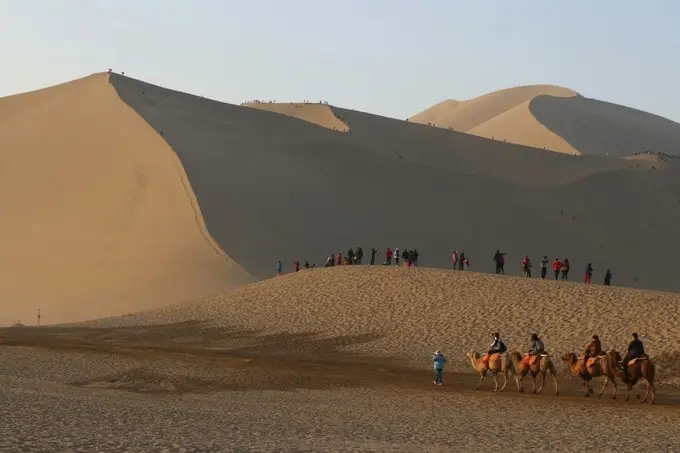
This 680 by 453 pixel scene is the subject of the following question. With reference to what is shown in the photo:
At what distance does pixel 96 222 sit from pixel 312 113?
32.1 meters

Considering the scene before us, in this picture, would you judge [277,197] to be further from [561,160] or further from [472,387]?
[472,387]

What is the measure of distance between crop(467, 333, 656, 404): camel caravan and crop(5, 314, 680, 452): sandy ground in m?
0.49

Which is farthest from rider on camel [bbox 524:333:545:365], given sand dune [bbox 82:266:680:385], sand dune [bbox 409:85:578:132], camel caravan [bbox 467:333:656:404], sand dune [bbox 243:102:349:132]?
sand dune [bbox 409:85:578:132]

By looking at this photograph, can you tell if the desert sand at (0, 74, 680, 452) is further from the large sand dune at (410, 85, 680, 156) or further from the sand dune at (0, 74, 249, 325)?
the large sand dune at (410, 85, 680, 156)

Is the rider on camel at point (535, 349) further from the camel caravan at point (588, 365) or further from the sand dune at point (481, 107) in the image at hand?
the sand dune at point (481, 107)

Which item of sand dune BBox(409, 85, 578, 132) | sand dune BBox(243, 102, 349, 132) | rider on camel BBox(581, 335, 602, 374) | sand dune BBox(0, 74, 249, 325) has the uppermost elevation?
sand dune BBox(409, 85, 578, 132)

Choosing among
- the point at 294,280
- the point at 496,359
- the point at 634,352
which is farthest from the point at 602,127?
the point at 634,352

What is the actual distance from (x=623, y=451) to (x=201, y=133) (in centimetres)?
5054

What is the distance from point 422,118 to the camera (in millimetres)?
151125

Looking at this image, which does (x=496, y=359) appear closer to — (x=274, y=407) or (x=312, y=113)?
(x=274, y=407)

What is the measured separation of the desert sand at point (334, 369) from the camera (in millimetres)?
13305

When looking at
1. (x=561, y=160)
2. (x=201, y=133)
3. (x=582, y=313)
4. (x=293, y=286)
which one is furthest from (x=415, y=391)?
(x=561, y=160)

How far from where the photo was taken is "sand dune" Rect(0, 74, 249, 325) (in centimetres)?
4212

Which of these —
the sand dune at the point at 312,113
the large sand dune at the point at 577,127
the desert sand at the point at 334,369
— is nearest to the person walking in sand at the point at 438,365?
the desert sand at the point at 334,369
